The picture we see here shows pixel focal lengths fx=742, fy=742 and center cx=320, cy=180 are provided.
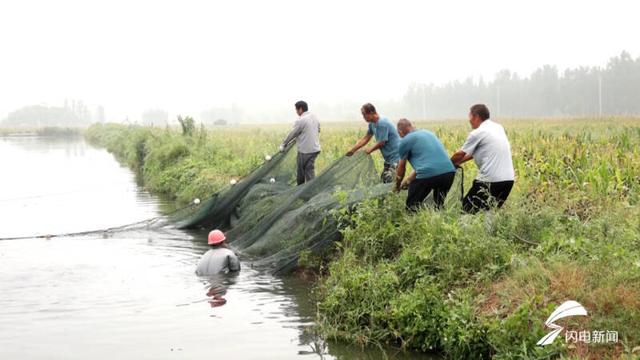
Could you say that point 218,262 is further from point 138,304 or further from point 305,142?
point 305,142

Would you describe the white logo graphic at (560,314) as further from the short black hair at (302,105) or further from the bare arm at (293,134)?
the short black hair at (302,105)

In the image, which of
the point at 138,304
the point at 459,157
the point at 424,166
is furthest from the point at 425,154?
the point at 138,304

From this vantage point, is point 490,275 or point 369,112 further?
point 369,112

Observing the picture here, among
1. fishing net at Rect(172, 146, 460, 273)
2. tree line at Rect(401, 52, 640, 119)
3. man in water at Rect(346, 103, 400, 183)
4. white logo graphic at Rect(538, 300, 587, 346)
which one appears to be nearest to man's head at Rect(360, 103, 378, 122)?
man in water at Rect(346, 103, 400, 183)

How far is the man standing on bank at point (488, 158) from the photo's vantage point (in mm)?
8516

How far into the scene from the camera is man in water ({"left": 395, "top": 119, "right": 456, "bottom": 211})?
8.91 m

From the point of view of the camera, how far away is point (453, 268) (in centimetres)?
739

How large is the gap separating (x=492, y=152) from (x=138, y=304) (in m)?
4.56

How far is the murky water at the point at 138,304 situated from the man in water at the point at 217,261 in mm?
175

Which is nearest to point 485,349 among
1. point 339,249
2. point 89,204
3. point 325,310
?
point 325,310

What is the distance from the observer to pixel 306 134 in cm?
1299

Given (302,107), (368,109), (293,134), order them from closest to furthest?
(368,109) → (293,134) → (302,107)

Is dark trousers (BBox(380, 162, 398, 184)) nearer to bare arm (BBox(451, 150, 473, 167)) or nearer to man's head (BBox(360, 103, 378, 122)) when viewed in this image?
man's head (BBox(360, 103, 378, 122))

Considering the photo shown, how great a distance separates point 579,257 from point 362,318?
7.23ft
